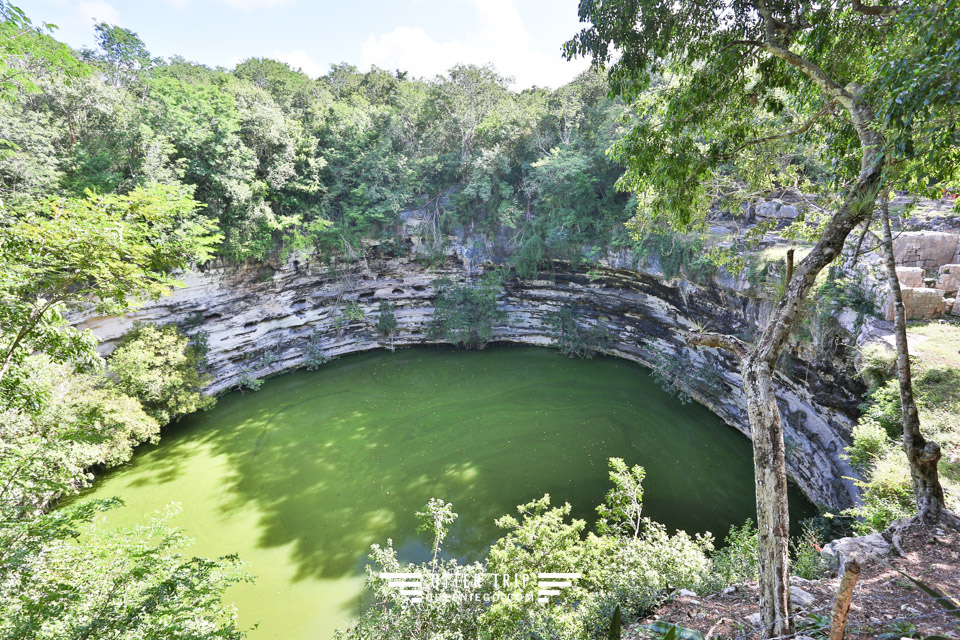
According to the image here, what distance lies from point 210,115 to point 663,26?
11471mm

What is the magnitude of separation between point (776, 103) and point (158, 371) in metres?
11.9

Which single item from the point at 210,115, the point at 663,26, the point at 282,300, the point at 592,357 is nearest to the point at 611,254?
the point at 592,357

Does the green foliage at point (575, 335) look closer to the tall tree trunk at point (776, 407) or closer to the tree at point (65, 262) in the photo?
the tall tree trunk at point (776, 407)

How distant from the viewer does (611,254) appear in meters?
11.4

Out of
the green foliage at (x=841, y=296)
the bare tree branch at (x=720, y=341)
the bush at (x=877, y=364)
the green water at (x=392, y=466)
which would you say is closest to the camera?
the bare tree branch at (x=720, y=341)

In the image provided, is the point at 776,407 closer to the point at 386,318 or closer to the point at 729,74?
the point at 729,74

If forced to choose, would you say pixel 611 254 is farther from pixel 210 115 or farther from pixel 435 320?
pixel 210 115

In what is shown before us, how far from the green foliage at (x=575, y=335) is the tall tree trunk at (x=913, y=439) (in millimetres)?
9183

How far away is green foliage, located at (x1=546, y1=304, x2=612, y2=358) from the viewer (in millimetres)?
12641

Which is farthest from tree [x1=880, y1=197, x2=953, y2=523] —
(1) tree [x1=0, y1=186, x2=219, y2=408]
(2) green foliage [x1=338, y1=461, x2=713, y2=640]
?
(1) tree [x1=0, y1=186, x2=219, y2=408]

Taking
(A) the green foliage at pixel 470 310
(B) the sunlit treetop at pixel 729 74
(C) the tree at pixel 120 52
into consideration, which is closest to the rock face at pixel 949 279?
(B) the sunlit treetop at pixel 729 74

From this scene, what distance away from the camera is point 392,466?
8562 mm

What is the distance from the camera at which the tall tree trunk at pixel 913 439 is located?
3.29 meters

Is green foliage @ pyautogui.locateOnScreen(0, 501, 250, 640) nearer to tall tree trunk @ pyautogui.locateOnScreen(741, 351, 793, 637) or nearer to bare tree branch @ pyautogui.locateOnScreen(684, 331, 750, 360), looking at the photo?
tall tree trunk @ pyautogui.locateOnScreen(741, 351, 793, 637)
